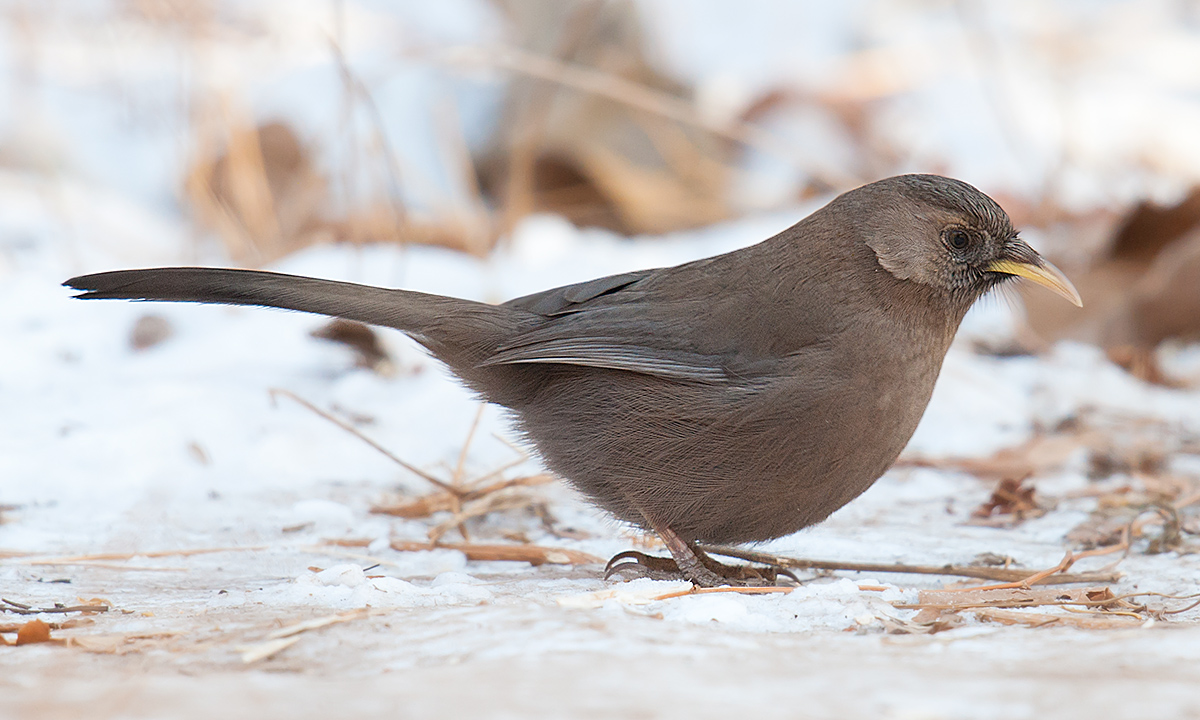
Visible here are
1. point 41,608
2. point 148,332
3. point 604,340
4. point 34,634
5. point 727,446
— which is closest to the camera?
point 34,634

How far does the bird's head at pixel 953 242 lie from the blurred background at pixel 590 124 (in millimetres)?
1566

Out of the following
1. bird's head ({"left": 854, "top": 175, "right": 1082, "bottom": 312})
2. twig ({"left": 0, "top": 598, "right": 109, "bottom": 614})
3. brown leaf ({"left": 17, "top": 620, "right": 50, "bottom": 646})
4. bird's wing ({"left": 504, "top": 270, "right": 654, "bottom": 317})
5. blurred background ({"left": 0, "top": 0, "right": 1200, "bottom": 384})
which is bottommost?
brown leaf ({"left": 17, "top": 620, "right": 50, "bottom": 646})

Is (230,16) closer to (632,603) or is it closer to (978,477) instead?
(978,477)

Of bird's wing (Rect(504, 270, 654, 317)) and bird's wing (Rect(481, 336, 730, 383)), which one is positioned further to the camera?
bird's wing (Rect(504, 270, 654, 317))

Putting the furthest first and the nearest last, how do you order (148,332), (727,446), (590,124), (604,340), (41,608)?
(590,124) < (148,332) < (604,340) < (727,446) < (41,608)

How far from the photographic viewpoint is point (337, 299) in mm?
3031

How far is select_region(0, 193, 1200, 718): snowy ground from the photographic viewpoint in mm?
1662

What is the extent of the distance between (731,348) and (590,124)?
500cm

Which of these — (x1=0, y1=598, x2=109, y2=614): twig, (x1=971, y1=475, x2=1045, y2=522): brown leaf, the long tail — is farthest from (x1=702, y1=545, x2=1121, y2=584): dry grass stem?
(x1=0, y1=598, x2=109, y2=614): twig

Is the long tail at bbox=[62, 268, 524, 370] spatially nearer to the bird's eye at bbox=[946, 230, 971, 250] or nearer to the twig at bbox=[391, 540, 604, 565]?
the twig at bbox=[391, 540, 604, 565]

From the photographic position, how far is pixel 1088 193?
26.9 ft

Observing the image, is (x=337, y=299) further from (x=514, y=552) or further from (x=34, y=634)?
(x=34, y=634)

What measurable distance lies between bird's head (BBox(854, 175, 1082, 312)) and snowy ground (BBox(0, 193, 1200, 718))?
0.67 m

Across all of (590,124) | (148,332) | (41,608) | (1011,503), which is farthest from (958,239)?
(590,124)
